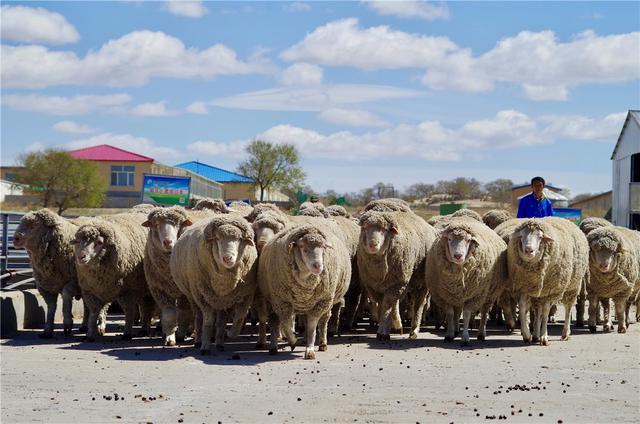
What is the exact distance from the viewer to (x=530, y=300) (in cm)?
1362

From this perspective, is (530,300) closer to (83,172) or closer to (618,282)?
(618,282)

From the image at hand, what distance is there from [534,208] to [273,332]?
19.0ft

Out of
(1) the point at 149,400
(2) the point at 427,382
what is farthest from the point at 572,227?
(1) the point at 149,400

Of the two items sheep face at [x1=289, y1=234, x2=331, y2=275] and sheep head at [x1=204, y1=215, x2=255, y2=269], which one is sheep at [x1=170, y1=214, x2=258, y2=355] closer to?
sheep head at [x1=204, y1=215, x2=255, y2=269]

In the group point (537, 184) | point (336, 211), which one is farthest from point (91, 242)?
point (537, 184)

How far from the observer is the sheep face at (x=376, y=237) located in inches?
525

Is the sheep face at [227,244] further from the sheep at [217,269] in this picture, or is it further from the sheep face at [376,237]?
the sheep face at [376,237]

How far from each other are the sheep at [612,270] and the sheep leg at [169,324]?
6.73 m

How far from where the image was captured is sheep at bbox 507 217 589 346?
42.9ft

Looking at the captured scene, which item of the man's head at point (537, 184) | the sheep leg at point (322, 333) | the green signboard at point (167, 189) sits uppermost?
the green signboard at point (167, 189)

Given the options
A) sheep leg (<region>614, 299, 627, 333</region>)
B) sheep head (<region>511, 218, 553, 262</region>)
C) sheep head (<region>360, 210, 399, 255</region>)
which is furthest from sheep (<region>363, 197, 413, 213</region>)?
sheep leg (<region>614, 299, 627, 333</region>)

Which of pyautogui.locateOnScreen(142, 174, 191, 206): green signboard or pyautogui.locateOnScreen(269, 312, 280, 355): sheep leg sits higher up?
pyautogui.locateOnScreen(142, 174, 191, 206): green signboard

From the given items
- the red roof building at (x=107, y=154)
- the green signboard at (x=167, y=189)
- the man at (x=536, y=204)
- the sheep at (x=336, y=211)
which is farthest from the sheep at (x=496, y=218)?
the red roof building at (x=107, y=154)

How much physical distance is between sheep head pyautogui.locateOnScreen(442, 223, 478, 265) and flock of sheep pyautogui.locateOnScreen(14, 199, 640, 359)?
2 centimetres
